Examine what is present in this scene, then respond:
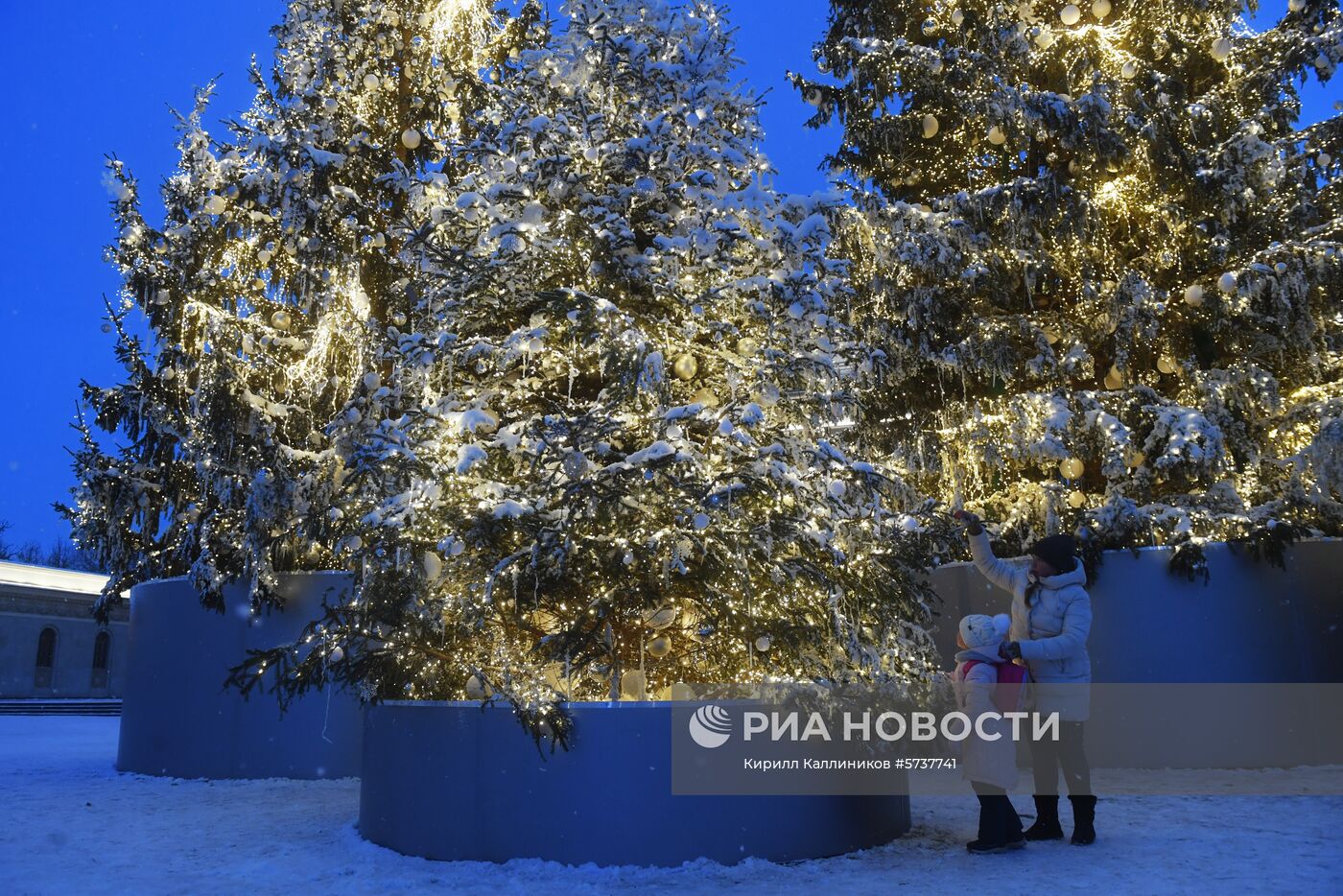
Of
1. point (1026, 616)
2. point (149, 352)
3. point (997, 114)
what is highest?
point (997, 114)

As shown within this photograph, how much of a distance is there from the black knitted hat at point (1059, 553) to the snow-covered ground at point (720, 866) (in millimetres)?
1675

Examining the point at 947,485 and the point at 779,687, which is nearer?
the point at 779,687

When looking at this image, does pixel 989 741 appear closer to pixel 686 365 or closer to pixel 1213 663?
pixel 686 365

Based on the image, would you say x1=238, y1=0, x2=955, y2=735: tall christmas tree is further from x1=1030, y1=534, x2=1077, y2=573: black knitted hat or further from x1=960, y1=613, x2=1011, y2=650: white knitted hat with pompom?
x1=1030, y1=534, x2=1077, y2=573: black knitted hat

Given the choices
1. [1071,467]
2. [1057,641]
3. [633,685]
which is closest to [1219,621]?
[1071,467]

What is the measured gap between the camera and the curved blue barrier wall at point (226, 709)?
1131 cm

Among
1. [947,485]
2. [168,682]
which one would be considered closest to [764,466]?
[947,485]

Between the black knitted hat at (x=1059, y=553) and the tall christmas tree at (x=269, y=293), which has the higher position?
the tall christmas tree at (x=269, y=293)

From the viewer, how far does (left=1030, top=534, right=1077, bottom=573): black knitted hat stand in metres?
6.38

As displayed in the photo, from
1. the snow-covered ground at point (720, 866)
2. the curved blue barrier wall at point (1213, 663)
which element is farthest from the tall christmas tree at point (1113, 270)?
the snow-covered ground at point (720, 866)

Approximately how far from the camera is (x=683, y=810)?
5953 millimetres

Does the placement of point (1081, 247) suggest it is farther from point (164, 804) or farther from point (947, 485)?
point (164, 804)

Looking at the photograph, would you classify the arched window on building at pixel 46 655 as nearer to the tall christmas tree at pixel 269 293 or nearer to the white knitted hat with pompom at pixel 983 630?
the tall christmas tree at pixel 269 293

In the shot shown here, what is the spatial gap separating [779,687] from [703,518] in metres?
1.17
